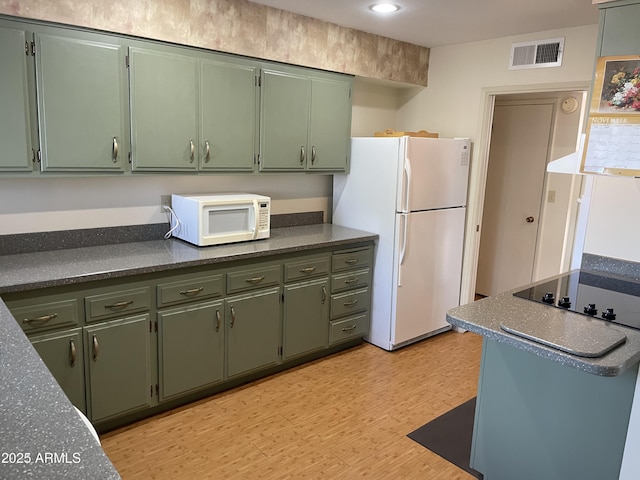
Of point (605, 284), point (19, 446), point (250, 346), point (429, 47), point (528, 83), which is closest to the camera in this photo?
point (19, 446)

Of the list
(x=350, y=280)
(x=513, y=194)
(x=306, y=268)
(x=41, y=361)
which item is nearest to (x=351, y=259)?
(x=350, y=280)

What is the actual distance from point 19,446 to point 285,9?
2931 millimetres

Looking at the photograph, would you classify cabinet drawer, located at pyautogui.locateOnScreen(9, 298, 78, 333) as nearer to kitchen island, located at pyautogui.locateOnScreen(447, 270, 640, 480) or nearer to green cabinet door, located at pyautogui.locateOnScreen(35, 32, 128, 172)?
green cabinet door, located at pyautogui.locateOnScreen(35, 32, 128, 172)

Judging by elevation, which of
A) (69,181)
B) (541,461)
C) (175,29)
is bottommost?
(541,461)

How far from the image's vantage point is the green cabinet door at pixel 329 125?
11.6 ft

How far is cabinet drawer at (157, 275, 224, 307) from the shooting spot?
2645 mm

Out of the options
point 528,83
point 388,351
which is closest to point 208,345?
point 388,351

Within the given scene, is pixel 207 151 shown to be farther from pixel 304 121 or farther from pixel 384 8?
pixel 384 8

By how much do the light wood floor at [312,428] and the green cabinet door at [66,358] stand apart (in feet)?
1.16

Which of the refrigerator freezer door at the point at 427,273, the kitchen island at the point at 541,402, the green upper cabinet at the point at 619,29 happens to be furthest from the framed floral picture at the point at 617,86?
the refrigerator freezer door at the point at 427,273

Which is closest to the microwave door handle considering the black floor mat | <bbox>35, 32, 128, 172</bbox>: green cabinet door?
<bbox>35, 32, 128, 172</bbox>: green cabinet door

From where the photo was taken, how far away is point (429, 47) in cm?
414

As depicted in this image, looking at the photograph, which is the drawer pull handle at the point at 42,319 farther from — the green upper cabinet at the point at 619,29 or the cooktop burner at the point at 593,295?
the green upper cabinet at the point at 619,29

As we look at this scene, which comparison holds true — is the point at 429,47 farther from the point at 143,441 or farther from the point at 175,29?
the point at 143,441
